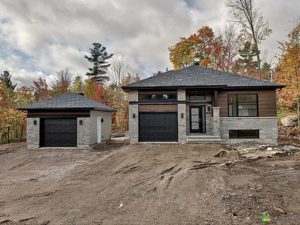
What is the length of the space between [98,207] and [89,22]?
15.6 meters

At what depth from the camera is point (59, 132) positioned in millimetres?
15273

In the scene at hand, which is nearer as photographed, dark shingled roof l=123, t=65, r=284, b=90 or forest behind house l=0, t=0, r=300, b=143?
dark shingled roof l=123, t=65, r=284, b=90

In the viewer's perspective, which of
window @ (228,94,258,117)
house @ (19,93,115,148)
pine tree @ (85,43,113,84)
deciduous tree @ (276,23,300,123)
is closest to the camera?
window @ (228,94,258,117)

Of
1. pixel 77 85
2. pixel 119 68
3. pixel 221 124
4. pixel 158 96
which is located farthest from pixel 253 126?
pixel 77 85

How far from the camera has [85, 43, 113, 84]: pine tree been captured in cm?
4009

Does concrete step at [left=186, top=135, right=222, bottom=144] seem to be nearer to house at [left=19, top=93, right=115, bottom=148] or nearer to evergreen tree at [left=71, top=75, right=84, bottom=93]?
house at [left=19, top=93, right=115, bottom=148]

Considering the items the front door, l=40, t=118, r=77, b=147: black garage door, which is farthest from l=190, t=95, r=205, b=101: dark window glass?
l=40, t=118, r=77, b=147: black garage door

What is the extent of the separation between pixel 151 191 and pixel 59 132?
35.8 feet

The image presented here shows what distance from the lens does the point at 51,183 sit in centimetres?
749

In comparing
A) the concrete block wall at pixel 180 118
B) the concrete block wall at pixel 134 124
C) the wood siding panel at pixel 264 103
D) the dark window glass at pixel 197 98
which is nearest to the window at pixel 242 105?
A: the wood siding panel at pixel 264 103

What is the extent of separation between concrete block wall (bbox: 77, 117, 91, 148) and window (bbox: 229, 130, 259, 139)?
31.3 feet

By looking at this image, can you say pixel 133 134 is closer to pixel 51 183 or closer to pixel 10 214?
pixel 51 183

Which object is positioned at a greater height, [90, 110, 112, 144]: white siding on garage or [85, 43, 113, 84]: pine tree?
[85, 43, 113, 84]: pine tree

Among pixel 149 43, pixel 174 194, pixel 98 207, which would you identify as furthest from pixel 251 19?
pixel 98 207
